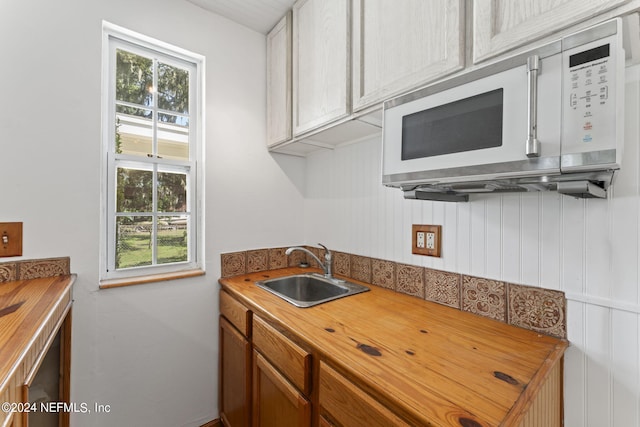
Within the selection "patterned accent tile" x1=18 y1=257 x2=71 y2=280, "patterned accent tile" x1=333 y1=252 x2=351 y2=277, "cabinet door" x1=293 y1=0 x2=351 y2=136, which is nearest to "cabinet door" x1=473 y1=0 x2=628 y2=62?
"cabinet door" x1=293 y1=0 x2=351 y2=136

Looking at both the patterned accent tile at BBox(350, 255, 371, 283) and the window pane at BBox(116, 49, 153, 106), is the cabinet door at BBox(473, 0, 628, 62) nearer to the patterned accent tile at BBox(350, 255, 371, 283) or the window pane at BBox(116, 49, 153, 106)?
the patterned accent tile at BBox(350, 255, 371, 283)

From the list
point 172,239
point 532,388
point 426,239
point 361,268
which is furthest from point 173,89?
point 532,388

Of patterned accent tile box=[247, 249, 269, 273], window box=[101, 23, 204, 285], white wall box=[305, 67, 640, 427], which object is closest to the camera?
white wall box=[305, 67, 640, 427]

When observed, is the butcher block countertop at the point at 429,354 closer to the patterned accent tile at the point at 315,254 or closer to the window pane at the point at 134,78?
the patterned accent tile at the point at 315,254

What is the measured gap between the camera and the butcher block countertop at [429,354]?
0.62 meters

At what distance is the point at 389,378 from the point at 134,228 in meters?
1.52

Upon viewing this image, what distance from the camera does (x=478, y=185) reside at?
0.94 meters

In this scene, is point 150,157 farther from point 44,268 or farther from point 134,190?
point 44,268

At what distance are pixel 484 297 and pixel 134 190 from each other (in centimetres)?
185

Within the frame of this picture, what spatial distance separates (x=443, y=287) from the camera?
127 centimetres

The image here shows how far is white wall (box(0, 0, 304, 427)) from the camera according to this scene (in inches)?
48.5

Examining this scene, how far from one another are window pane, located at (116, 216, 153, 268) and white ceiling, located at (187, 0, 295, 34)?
133 cm

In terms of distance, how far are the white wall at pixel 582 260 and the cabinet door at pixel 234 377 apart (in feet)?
3.41

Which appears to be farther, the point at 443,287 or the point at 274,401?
the point at 443,287
